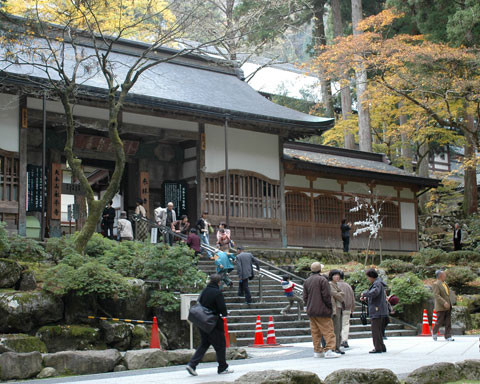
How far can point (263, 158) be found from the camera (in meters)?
24.9

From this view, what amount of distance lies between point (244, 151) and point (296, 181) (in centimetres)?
297

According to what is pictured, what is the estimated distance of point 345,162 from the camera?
2966 centimetres

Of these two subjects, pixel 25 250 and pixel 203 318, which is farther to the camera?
pixel 25 250

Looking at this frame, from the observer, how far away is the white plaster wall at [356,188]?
91.7ft

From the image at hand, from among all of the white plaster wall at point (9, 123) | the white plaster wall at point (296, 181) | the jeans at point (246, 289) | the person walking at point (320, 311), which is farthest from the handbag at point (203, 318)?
the white plaster wall at point (296, 181)

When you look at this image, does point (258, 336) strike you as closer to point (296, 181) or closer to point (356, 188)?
point (296, 181)

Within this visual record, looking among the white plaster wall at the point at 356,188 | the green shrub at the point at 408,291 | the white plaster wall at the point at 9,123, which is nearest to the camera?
the green shrub at the point at 408,291

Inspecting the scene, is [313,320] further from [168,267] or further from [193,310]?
[168,267]

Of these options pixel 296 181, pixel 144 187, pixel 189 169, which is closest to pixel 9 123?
pixel 144 187

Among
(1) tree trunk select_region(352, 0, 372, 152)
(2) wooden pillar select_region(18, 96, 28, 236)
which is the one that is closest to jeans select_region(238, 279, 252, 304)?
(2) wooden pillar select_region(18, 96, 28, 236)

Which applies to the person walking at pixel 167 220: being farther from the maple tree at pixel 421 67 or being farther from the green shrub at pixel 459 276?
the maple tree at pixel 421 67

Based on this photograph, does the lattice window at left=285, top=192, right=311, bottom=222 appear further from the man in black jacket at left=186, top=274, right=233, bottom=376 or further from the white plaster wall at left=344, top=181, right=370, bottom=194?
the man in black jacket at left=186, top=274, right=233, bottom=376

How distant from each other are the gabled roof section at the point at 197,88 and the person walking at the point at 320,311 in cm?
1067

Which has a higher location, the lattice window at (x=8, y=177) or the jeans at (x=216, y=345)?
the lattice window at (x=8, y=177)
